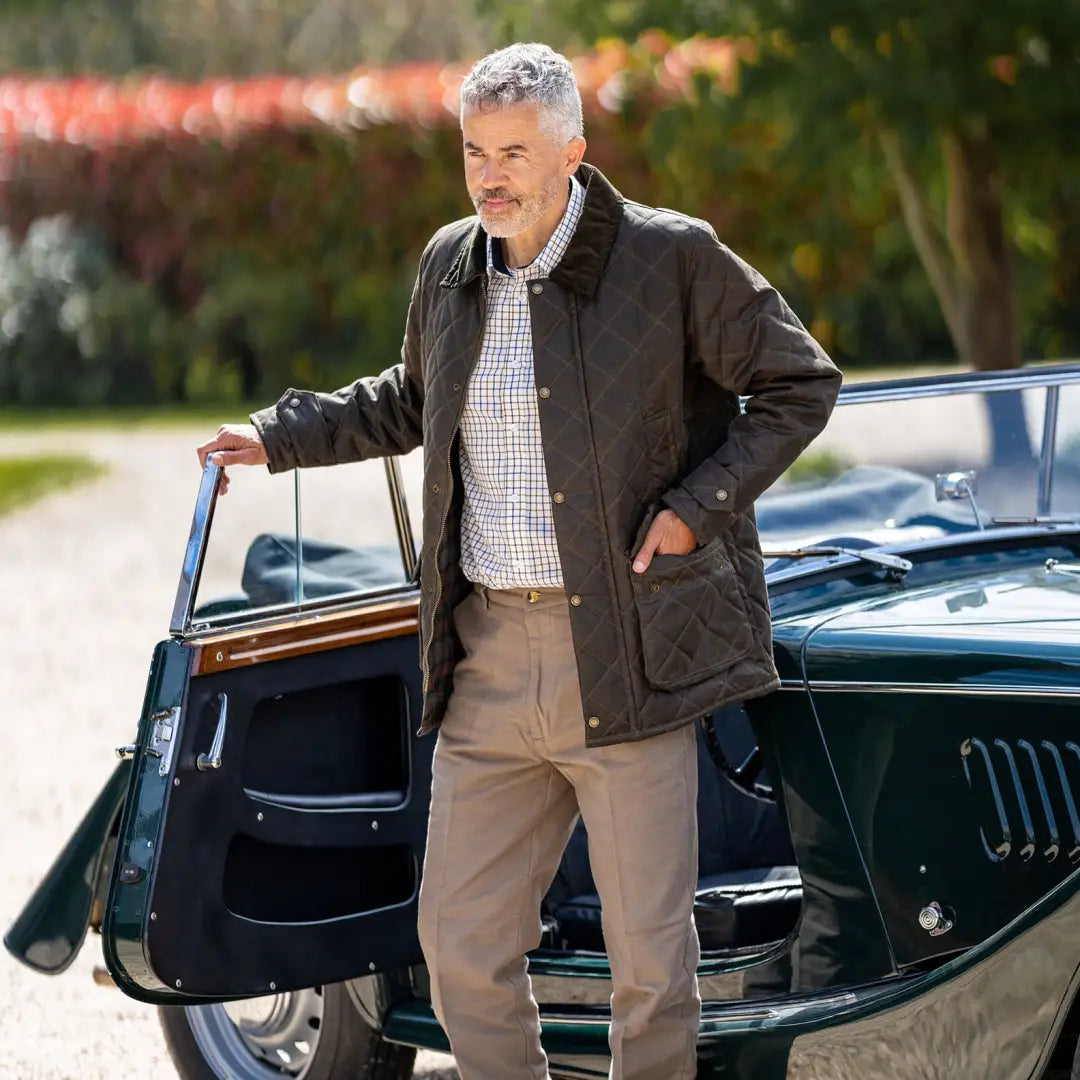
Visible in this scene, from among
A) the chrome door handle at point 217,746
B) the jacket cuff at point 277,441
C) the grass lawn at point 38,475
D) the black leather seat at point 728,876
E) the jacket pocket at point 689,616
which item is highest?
the jacket cuff at point 277,441

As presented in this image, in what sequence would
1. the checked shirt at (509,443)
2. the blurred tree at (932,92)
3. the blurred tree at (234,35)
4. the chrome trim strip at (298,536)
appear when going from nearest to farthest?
the checked shirt at (509,443) → the chrome trim strip at (298,536) → the blurred tree at (932,92) → the blurred tree at (234,35)

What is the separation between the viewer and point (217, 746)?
3.37 m

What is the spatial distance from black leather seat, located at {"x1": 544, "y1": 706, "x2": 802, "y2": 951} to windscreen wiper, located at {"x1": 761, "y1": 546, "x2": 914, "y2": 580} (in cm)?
48

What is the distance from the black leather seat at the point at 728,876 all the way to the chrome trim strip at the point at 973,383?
79 centimetres

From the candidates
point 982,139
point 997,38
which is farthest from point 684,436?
point 982,139

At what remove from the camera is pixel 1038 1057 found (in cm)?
279

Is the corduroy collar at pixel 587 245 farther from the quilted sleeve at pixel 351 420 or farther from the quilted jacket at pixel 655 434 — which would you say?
the quilted sleeve at pixel 351 420

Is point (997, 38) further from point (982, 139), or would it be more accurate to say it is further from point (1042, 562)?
point (1042, 562)

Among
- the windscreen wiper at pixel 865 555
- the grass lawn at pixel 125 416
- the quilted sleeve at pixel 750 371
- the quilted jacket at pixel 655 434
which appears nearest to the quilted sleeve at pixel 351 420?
the quilted jacket at pixel 655 434

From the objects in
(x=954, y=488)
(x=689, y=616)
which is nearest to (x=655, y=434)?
(x=689, y=616)

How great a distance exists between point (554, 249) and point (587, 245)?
6 cm

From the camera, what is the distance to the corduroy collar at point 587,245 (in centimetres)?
301

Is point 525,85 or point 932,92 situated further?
point 932,92

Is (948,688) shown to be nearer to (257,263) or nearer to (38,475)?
(38,475)
